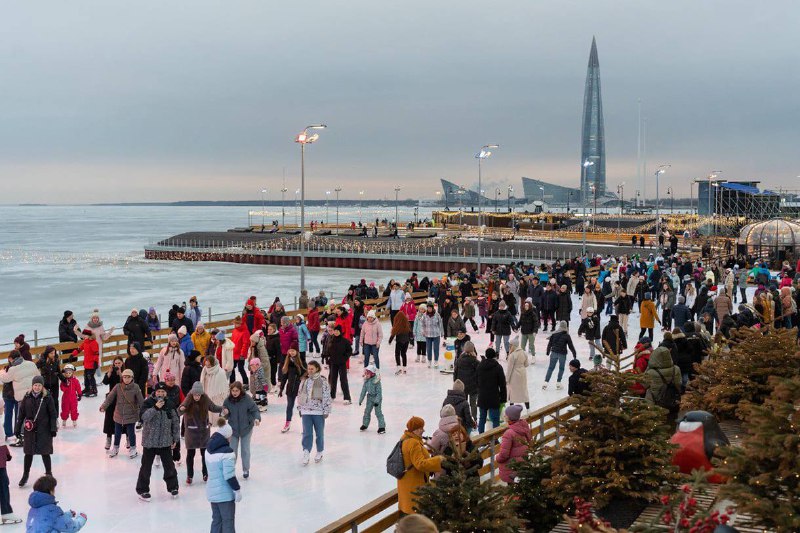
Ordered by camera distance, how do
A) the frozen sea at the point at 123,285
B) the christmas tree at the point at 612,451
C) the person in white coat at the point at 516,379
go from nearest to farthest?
1. the christmas tree at the point at 612,451
2. the person in white coat at the point at 516,379
3. the frozen sea at the point at 123,285

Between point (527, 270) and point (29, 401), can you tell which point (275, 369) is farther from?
point (527, 270)

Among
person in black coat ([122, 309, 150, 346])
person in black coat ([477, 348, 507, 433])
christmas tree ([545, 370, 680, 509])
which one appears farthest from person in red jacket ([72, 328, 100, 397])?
christmas tree ([545, 370, 680, 509])

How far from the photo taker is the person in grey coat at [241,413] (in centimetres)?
1003

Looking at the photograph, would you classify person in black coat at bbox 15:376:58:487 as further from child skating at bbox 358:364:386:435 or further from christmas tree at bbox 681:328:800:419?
christmas tree at bbox 681:328:800:419

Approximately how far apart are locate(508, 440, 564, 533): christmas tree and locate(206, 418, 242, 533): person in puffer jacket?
270cm

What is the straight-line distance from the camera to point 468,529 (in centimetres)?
588

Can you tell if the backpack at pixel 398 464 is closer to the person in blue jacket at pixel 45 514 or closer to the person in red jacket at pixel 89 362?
the person in blue jacket at pixel 45 514

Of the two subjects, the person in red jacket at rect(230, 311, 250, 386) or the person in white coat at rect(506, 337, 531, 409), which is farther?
the person in red jacket at rect(230, 311, 250, 386)

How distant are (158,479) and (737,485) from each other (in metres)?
7.55

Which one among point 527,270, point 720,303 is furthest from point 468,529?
point 527,270

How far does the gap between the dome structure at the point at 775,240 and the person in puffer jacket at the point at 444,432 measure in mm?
35150

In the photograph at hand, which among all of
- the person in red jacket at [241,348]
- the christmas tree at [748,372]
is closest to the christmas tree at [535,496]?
the christmas tree at [748,372]

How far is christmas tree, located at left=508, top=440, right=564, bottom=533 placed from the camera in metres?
7.13

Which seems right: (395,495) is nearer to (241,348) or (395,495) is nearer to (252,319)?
(241,348)
